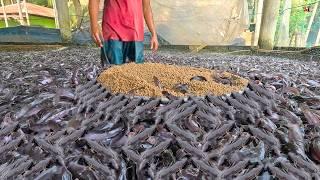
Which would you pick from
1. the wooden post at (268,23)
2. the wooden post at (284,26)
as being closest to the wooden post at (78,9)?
the wooden post at (268,23)

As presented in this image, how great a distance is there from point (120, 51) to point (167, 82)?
155cm

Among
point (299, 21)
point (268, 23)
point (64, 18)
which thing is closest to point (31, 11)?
point (64, 18)

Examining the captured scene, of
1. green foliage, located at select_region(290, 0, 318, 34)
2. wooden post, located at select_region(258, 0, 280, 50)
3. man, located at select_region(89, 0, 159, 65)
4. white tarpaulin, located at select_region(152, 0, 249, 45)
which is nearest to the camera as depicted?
man, located at select_region(89, 0, 159, 65)

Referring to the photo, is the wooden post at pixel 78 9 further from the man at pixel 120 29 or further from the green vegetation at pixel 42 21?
the man at pixel 120 29

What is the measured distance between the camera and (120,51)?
321 centimetres

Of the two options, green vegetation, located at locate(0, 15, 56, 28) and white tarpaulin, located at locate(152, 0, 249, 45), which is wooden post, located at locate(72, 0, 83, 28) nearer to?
green vegetation, located at locate(0, 15, 56, 28)

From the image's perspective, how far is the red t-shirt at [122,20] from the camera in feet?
9.87

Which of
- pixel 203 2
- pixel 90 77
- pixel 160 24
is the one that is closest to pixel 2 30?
pixel 160 24

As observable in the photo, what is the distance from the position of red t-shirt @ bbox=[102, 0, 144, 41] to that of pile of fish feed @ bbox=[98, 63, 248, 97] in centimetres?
111

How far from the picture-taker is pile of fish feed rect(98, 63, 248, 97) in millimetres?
1610

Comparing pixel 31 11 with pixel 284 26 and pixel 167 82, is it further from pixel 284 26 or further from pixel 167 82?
pixel 167 82

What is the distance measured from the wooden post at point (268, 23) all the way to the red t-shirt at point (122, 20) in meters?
4.97

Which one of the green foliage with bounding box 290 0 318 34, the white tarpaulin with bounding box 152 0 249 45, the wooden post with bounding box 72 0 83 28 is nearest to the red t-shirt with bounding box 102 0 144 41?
the white tarpaulin with bounding box 152 0 249 45

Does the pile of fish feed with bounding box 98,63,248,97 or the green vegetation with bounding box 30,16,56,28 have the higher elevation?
A: the green vegetation with bounding box 30,16,56,28
